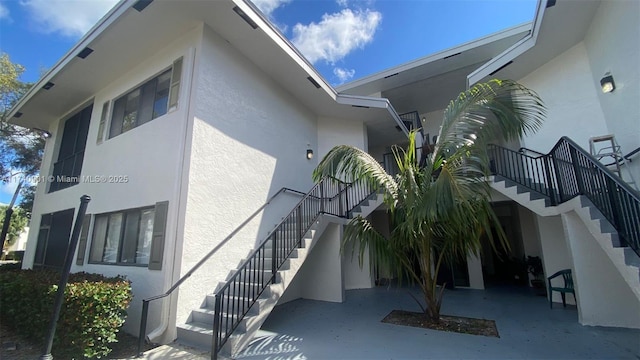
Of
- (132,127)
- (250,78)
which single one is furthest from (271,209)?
(132,127)

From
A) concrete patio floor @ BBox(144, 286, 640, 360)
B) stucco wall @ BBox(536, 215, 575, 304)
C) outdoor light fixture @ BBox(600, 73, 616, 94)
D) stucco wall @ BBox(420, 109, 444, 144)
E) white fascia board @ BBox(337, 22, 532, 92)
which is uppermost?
white fascia board @ BBox(337, 22, 532, 92)

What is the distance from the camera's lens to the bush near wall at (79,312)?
13.4 feet

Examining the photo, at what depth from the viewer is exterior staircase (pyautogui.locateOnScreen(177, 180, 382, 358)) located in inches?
167

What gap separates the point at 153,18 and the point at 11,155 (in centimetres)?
1326

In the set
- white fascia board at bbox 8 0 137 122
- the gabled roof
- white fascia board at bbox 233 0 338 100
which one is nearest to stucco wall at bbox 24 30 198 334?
the gabled roof

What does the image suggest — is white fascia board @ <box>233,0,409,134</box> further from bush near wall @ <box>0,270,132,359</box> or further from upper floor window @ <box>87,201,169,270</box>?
bush near wall @ <box>0,270,132,359</box>

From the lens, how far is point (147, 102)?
272 inches

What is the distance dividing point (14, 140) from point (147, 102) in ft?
38.6

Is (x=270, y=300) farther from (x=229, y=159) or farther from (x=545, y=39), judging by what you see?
(x=545, y=39)

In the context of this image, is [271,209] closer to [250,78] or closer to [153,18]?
[250,78]

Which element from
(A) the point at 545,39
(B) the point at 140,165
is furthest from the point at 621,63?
(B) the point at 140,165

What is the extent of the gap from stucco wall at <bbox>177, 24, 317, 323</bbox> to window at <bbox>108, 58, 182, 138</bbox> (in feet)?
2.71

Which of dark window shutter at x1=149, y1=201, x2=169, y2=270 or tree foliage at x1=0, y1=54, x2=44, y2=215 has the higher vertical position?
tree foliage at x1=0, y1=54, x2=44, y2=215

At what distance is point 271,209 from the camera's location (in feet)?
25.3
